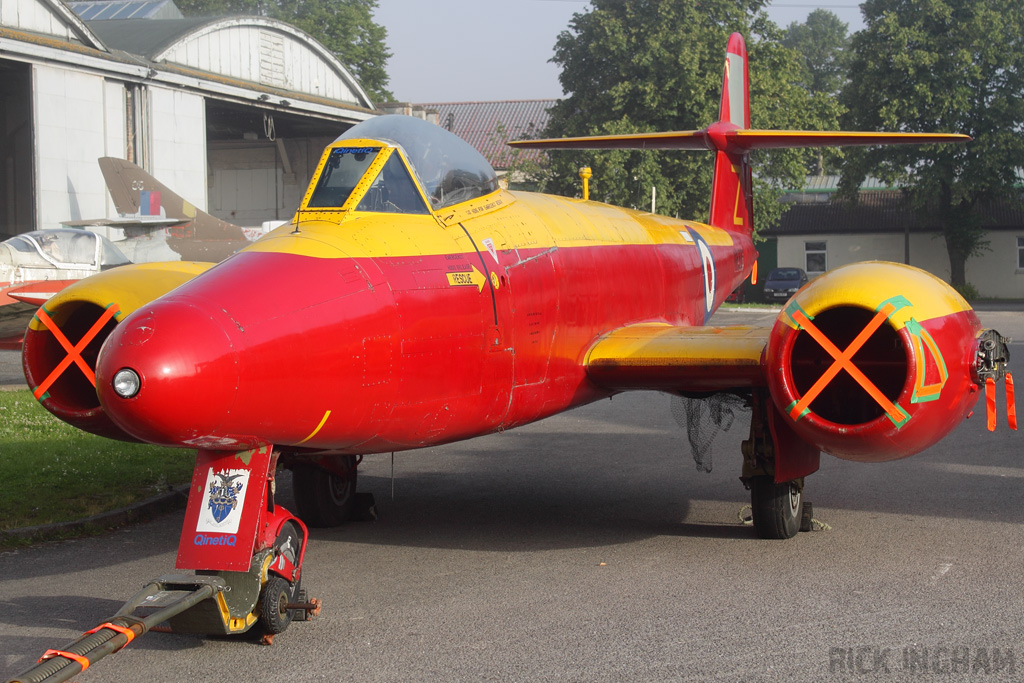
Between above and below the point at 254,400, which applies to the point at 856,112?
above

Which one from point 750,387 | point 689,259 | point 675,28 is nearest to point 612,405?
point 689,259

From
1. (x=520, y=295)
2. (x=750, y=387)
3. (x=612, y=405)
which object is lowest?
(x=612, y=405)

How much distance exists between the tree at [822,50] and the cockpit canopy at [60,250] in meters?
50.6

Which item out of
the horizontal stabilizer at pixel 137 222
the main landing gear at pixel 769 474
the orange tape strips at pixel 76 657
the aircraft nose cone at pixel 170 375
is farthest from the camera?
the horizontal stabilizer at pixel 137 222

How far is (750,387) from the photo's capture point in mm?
6578

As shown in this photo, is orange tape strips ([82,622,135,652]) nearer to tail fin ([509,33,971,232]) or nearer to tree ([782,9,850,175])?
tail fin ([509,33,971,232])

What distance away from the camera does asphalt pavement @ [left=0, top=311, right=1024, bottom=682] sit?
4.37 m

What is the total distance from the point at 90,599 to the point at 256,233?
17.3 m

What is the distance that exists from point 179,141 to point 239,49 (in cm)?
353

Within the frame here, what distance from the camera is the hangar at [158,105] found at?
20.5 metres

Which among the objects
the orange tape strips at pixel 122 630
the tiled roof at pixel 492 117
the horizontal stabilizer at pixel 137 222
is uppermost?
the tiled roof at pixel 492 117

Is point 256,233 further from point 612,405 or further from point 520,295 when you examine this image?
point 520,295

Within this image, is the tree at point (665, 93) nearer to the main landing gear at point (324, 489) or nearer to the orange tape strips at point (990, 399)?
the main landing gear at point (324, 489)

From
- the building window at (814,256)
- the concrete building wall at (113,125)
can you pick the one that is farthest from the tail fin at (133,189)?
the building window at (814,256)
